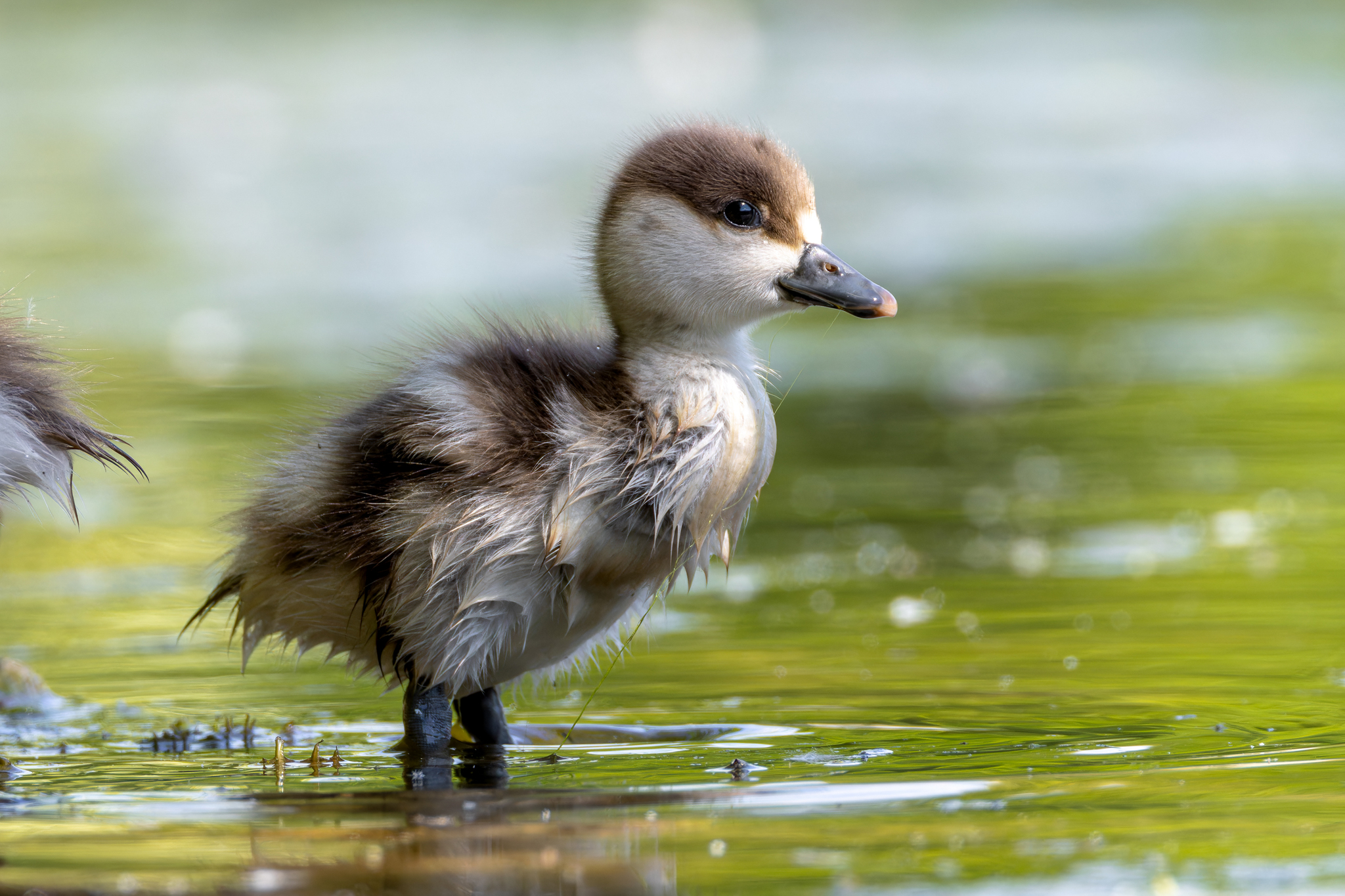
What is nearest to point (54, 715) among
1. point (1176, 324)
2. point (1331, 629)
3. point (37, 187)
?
point (1331, 629)

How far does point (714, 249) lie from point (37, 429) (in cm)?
166

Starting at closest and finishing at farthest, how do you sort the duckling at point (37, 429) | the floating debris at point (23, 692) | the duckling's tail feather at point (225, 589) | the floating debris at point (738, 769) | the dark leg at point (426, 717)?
the floating debris at point (738, 769) → the duckling at point (37, 429) → the dark leg at point (426, 717) → the duckling's tail feather at point (225, 589) → the floating debris at point (23, 692)

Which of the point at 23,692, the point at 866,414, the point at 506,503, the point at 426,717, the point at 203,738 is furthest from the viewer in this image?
the point at 866,414

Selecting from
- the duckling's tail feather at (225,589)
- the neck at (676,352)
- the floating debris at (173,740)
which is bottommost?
the floating debris at (173,740)

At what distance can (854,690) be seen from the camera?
5.25 metres

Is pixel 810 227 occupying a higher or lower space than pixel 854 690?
higher

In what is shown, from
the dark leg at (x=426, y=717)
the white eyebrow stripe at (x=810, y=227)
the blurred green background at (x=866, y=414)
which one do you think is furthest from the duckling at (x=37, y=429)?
the white eyebrow stripe at (x=810, y=227)

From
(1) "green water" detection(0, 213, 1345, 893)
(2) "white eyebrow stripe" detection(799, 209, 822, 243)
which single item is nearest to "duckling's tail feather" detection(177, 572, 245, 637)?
(1) "green water" detection(0, 213, 1345, 893)

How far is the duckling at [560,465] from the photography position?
4.65 m

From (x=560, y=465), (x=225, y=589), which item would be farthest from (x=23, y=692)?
(x=560, y=465)

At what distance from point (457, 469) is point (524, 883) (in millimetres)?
1425

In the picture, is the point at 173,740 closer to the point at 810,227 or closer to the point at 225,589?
the point at 225,589

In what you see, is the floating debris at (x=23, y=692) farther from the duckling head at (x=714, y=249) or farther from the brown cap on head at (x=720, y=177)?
the brown cap on head at (x=720, y=177)

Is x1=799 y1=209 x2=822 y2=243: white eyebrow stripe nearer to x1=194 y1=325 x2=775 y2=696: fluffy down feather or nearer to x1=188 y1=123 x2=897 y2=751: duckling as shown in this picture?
x1=188 y1=123 x2=897 y2=751: duckling
